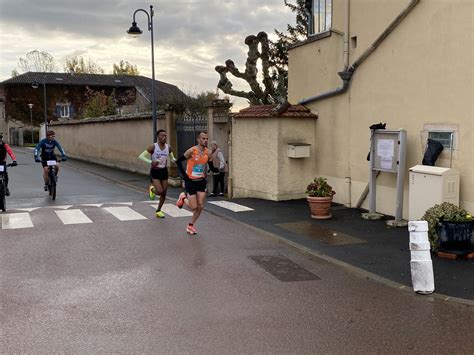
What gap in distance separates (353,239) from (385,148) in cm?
239

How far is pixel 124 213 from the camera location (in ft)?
37.2

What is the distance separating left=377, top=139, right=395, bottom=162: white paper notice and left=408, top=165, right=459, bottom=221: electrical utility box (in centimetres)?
95

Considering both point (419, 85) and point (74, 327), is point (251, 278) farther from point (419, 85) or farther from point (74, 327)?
point (419, 85)

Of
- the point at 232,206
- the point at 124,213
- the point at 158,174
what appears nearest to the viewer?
the point at 158,174

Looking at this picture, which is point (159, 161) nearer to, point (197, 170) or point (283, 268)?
point (197, 170)

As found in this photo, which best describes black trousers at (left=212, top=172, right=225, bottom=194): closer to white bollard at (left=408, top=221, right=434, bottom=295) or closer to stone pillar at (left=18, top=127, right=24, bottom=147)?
white bollard at (left=408, top=221, right=434, bottom=295)

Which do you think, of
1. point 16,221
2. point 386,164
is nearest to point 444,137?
point 386,164

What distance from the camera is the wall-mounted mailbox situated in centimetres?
1255

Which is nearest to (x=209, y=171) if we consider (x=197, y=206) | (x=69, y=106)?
(x=197, y=206)

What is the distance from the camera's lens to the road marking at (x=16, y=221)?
9742mm

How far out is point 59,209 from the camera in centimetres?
1195

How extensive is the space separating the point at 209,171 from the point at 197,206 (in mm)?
6298

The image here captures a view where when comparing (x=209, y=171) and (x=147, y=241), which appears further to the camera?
(x=209, y=171)

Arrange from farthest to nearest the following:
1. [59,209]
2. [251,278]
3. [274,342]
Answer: [59,209]
[251,278]
[274,342]
